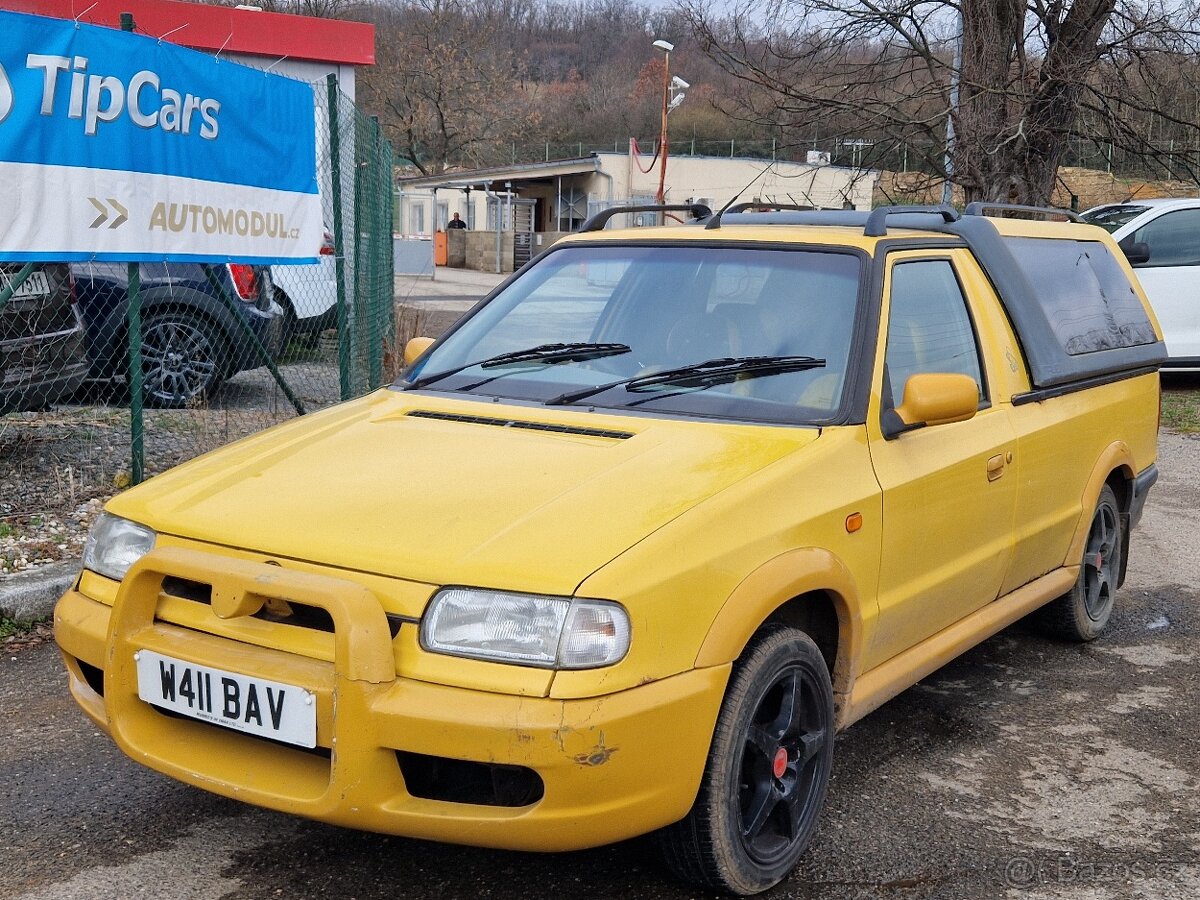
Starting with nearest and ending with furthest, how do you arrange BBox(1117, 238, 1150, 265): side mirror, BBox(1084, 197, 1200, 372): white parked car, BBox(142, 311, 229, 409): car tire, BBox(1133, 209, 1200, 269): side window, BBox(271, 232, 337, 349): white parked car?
BBox(142, 311, 229, 409): car tire < BBox(271, 232, 337, 349): white parked car < BBox(1117, 238, 1150, 265): side mirror < BBox(1084, 197, 1200, 372): white parked car < BBox(1133, 209, 1200, 269): side window

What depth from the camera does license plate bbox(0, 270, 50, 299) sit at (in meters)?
6.20

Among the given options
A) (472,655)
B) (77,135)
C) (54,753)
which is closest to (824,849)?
(472,655)

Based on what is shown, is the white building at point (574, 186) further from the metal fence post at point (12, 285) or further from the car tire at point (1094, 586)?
the car tire at point (1094, 586)

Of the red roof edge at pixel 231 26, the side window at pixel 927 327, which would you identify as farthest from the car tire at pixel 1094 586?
the red roof edge at pixel 231 26

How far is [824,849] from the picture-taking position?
330cm

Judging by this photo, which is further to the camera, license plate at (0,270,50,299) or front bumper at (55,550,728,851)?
license plate at (0,270,50,299)

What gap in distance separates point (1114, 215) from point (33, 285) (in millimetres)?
10961

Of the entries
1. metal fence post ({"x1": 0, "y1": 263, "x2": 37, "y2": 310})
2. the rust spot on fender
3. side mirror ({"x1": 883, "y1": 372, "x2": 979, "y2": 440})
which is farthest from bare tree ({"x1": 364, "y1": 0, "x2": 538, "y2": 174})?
the rust spot on fender

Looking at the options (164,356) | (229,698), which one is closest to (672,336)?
(229,698)

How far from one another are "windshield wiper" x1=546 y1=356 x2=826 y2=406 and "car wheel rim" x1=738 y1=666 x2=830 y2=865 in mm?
936

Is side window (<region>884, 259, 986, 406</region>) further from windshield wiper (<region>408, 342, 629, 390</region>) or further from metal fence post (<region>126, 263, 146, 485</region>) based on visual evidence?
metal fence post (<region>126, 263, 146, 485</region>)

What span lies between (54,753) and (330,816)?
1.65 metres

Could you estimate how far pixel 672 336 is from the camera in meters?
3.84

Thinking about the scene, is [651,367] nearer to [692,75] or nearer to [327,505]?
[327,505]
